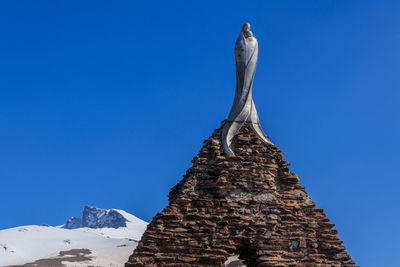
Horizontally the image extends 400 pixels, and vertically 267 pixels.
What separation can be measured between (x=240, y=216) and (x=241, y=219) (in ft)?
0.20

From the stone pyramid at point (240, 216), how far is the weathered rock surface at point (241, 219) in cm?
2

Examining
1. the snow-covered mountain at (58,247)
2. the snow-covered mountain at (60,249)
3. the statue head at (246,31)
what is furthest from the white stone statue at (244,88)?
the snow-covered mountain at (58,247)

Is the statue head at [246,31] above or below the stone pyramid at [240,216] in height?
above

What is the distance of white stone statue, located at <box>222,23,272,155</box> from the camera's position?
11.6 metres

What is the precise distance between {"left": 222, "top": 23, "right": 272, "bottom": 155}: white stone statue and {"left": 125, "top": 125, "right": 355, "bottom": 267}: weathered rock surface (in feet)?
0.97

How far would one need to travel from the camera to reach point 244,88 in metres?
11.9

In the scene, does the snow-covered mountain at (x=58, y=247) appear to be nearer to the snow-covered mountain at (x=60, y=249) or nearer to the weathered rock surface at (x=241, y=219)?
the snow-covered mountain at (x=60, y=249)

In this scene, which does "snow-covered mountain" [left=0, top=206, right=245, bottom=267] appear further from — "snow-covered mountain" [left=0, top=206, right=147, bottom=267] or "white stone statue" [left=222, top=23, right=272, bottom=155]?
"white stone statue" [left=222, top=23, right=272, bottom=155]

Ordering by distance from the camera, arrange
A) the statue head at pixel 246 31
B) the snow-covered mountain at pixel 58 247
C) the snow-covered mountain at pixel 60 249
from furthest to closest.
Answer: the snow-covered mountain at pixel 58 247, the snow-covered mountain at pixel 60 249, the statue head at pixel 246 31

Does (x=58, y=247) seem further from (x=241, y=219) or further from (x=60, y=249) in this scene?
(x=241, y=219)

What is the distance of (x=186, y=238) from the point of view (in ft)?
33.3

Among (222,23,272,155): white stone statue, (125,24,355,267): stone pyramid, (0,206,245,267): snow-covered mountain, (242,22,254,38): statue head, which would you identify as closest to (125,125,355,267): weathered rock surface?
(125,24,355,267): stone pyramid

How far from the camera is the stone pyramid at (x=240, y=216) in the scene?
1012cm

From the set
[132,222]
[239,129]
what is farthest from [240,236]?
[132,222]
